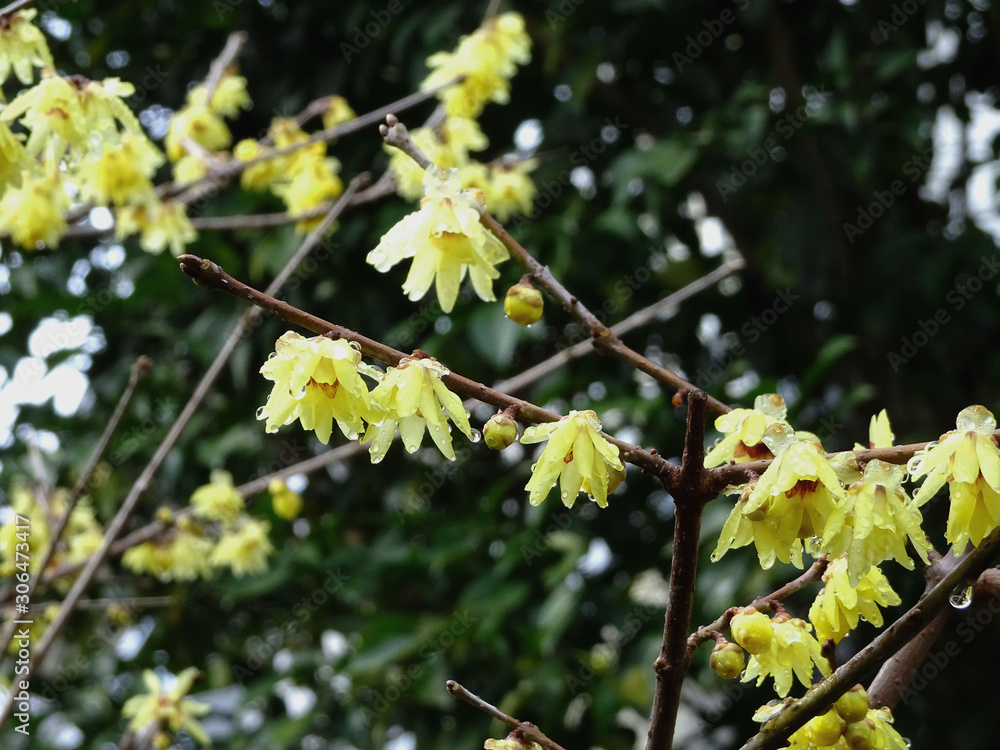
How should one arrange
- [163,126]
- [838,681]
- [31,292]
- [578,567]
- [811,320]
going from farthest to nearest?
[163,126]
[31,292]
[811,320]
[578,567]
[838,681]

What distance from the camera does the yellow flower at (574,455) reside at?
1.93ft

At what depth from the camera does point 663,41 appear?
2357mm

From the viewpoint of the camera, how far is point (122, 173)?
150cm

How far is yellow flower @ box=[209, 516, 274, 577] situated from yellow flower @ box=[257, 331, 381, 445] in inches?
58.7

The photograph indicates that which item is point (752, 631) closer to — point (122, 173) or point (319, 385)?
point (319, 385)

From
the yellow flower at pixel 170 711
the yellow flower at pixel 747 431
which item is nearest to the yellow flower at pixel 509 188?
the yellow flower at pixel 170 711

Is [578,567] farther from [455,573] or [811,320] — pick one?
[811,320]

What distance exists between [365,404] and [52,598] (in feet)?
A: 6.35

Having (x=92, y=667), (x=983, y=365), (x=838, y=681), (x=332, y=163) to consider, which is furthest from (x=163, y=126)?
(x=838, y=681)

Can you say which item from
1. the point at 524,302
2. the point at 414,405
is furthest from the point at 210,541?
the point at 414,405

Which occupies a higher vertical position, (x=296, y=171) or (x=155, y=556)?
(x=296, y=171)

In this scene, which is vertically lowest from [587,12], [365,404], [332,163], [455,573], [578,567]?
[365,404]

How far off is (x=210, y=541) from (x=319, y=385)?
4.88 ft

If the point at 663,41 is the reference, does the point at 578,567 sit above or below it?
below
